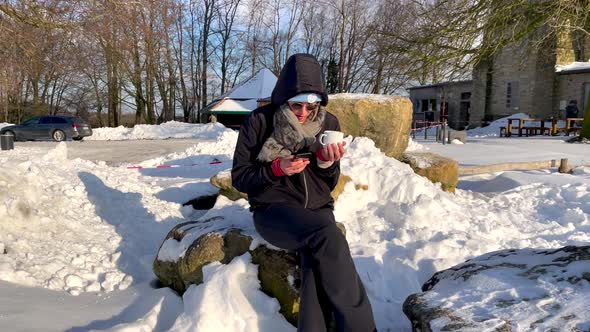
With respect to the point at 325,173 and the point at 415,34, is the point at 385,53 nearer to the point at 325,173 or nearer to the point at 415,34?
the point at 415,34

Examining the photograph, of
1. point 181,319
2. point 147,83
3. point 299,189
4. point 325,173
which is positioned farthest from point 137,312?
point 147,83

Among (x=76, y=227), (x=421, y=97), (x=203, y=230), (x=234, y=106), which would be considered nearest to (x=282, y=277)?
(x=203, y=230)

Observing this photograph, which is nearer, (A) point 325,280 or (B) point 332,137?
(A) point 325,280

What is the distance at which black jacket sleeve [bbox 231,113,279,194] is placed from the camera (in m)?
2.90

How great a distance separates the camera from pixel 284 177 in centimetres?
300

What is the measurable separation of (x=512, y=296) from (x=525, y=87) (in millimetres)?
32001

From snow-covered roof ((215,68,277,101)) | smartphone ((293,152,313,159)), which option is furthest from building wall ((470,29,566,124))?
smartphone ((293,152,313,159))

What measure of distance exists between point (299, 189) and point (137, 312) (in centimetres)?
150

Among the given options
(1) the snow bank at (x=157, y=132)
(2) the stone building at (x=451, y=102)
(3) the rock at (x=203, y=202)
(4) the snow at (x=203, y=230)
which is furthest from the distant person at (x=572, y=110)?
(3) the rock at (x=203, y=202)

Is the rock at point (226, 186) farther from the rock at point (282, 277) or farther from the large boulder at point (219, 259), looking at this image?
the rock at point (282, 277)

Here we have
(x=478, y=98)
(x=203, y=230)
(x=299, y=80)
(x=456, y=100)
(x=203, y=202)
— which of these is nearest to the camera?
(x=299, y=80)

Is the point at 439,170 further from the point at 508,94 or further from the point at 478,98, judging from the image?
the point at 478,98

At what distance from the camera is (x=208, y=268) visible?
317 centimetres

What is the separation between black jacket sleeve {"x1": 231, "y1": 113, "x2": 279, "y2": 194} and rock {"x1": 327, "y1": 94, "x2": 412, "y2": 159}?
5225mm
